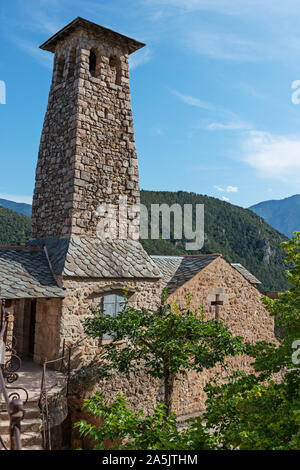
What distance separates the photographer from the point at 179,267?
52.7 feet

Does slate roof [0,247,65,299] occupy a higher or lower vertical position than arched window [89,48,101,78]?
lower

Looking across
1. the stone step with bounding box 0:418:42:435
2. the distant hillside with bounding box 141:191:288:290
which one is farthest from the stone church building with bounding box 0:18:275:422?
the distant hillside with bounding box 141:191:288:290

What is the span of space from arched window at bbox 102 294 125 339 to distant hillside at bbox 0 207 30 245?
77.0 ft

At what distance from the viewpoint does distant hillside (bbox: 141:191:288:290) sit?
165 feet

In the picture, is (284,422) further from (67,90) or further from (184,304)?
(67,90)

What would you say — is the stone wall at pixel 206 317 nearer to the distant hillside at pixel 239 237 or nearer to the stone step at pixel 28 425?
the stone step at pixel 28 425

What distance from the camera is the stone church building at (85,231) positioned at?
11.0 metres

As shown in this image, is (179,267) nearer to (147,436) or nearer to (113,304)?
(113,304)

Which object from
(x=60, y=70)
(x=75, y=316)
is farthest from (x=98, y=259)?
(x=60, y=70)

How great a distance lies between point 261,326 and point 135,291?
658 cm

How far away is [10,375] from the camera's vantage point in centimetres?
880

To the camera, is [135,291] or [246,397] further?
[135,291]

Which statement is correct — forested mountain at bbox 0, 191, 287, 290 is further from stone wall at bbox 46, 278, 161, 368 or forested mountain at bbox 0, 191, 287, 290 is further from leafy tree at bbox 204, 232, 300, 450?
leafy tree at bbox 204, 232, 300, 450
